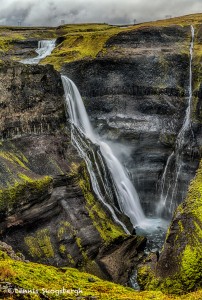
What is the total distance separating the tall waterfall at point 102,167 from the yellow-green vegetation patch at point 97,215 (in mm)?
918

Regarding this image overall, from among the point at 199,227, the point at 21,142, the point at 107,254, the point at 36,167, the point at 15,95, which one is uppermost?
the point at 15,95

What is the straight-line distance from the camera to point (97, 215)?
22359 millimetres

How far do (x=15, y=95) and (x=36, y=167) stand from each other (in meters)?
5.04

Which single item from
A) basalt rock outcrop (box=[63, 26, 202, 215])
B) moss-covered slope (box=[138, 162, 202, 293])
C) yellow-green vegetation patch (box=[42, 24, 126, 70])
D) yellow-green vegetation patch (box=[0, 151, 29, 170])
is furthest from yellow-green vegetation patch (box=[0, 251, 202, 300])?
yellow-green vegetation patch (box=[42, 24, 126, 70])

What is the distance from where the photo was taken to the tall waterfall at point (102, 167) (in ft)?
84.5

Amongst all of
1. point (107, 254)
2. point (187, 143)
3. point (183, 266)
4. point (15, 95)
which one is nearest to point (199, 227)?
point (183, 266)

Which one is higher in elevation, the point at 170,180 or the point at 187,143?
the point at 187,143

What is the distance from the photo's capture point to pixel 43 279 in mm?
8969

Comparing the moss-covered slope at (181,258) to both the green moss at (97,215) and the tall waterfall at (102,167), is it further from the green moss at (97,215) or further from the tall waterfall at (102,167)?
the tall waterfall at (102,167)

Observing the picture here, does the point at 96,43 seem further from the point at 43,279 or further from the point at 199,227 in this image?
the point at 43,279

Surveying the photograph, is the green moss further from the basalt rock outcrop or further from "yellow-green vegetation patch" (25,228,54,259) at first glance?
the basalt rock outcrop

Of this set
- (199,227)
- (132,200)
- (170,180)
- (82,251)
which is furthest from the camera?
(170,180)

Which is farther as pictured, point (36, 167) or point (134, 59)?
point (134, 59)

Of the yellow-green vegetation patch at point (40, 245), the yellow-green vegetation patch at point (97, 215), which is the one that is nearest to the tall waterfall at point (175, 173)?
the yellow-green vegetation patch at point (97, 215)
